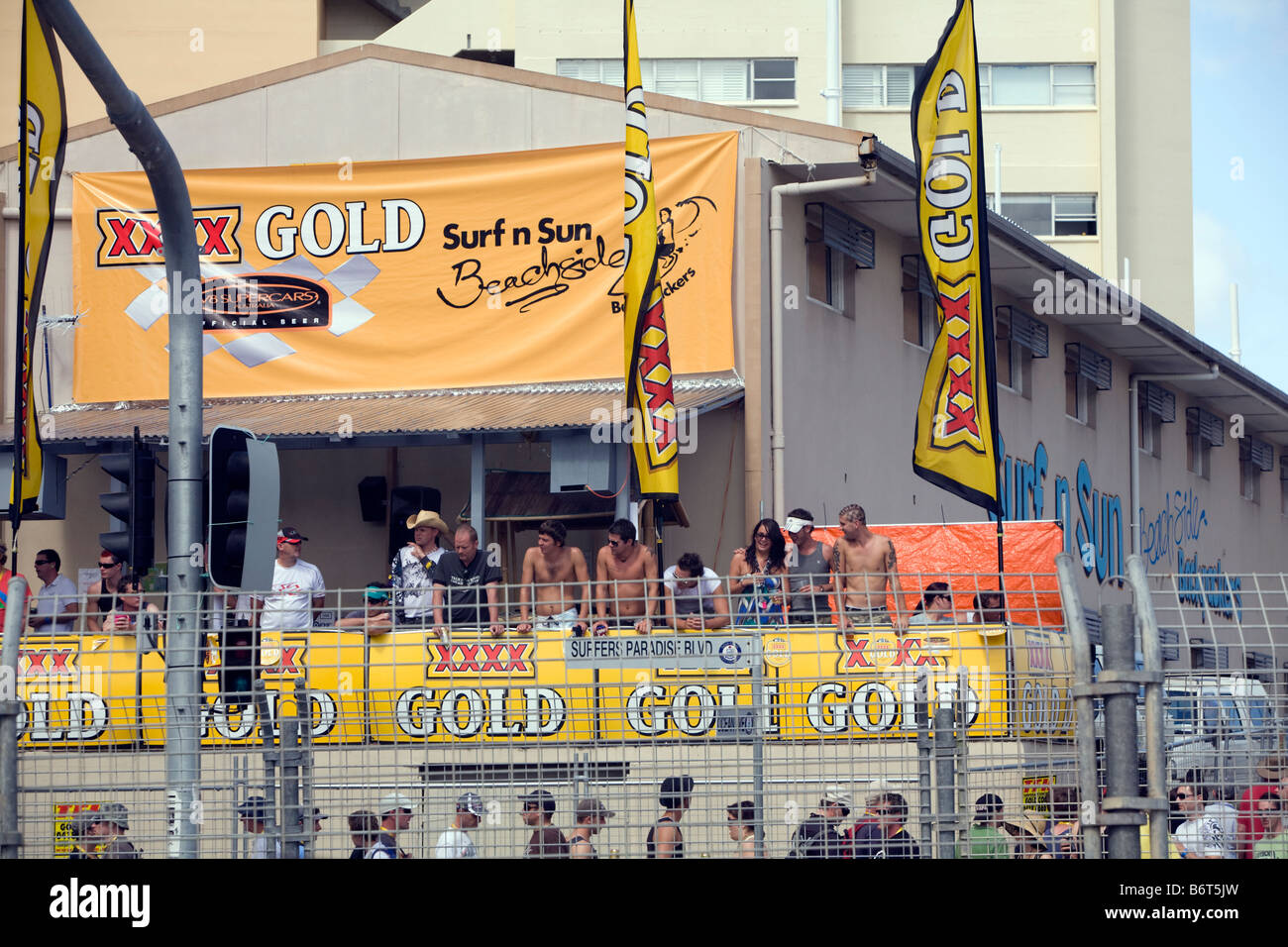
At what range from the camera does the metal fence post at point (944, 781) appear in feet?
20.7

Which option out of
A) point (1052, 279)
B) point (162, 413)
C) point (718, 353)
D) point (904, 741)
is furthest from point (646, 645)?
point (1052, 279)

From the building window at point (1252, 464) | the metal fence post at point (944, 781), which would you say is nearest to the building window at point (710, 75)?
the building window at point (1252, 464)

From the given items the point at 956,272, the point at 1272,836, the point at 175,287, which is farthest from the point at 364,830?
the point at 956,272

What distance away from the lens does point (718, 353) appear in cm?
1712

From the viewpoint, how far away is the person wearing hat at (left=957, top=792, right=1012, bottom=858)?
6340 mm

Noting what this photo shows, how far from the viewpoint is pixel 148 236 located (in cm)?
1866

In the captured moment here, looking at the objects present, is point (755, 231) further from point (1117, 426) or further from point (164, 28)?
point (164, 28)

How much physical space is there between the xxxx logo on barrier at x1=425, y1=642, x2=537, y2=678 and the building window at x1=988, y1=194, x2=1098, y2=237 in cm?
4246

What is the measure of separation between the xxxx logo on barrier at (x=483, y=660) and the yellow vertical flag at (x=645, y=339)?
8095 mm

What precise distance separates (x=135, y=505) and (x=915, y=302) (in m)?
13.3

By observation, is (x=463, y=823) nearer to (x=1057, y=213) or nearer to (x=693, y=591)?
(x=693, y=591)

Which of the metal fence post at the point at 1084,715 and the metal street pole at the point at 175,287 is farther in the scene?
the metal street pole at the point at 175,287

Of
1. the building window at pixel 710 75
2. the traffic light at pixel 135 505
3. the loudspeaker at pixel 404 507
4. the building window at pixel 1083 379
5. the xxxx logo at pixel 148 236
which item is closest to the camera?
the traffic light at pixel 135 505

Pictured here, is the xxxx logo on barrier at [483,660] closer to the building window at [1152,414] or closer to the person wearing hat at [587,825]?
the person wearing hat at [587,825]
